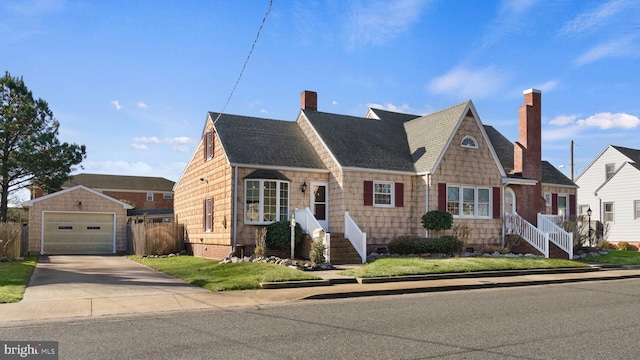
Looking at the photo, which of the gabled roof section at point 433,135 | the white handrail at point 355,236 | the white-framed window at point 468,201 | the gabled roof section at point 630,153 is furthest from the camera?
the gabled roof section at point 630,153

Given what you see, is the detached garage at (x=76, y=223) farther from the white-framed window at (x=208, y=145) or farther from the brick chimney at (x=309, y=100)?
the brick chimney at (x=309, y=100)

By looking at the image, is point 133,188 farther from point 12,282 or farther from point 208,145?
point 12,282

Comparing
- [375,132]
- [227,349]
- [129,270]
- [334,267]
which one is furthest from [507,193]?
[227,349]

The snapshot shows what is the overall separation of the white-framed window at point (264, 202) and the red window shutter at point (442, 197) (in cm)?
669

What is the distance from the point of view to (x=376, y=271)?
15797mm

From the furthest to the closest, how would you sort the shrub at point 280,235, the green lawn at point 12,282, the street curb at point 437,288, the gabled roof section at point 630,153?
1. the gabled roof section at point 630,153
2. the shrub at point 280,235
3. the street curb at point 437,288
4. the green lawn at point 12,282

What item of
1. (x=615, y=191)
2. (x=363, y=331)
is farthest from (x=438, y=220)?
(x=615, y=191)

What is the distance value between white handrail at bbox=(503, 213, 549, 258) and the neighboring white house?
12891 millimetres

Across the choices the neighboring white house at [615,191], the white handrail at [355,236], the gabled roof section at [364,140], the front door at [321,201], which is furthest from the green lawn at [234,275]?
the neighboring white house at [615,191]

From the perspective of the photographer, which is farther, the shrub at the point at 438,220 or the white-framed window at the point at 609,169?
the white-framed window at the point at 609,169

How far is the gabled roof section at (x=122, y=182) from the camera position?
177ft

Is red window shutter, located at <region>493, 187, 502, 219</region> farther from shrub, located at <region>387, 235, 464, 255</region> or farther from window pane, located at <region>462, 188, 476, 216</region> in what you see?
shrub, located at <region>387, 235, 464, 255</region>

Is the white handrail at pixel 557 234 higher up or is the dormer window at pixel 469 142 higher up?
the dormer window at pixel 469 142

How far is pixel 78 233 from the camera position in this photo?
3177cm
